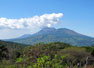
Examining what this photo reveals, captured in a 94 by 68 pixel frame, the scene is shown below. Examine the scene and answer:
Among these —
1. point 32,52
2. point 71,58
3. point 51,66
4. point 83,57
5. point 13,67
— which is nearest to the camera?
point 51,66

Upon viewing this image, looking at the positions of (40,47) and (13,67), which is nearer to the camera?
(13,67)

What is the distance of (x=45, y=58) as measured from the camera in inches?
208

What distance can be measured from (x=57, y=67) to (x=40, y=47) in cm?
1107

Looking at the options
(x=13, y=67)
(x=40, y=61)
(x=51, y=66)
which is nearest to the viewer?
(x=40, y=61)

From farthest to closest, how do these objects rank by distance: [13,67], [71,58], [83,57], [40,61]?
[83,57] → [71,58] → [13,67] → [40,61]

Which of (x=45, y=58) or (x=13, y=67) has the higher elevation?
(x=45, y=58)

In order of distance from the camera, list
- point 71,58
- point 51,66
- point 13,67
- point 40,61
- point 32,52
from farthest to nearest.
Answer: point 71,58 < point 32,52 < point 13,67 < point 51,66 < point 40,61

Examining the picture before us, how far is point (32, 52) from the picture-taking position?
51.8 ft

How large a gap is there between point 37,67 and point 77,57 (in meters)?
15.0

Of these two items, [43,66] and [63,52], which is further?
[63,52]

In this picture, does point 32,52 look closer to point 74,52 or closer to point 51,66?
point 74,52

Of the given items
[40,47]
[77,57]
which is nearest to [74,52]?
[77,57]

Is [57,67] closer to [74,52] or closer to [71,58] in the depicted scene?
[71,58]

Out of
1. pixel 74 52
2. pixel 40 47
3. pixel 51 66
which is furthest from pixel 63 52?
pixel 51 66
